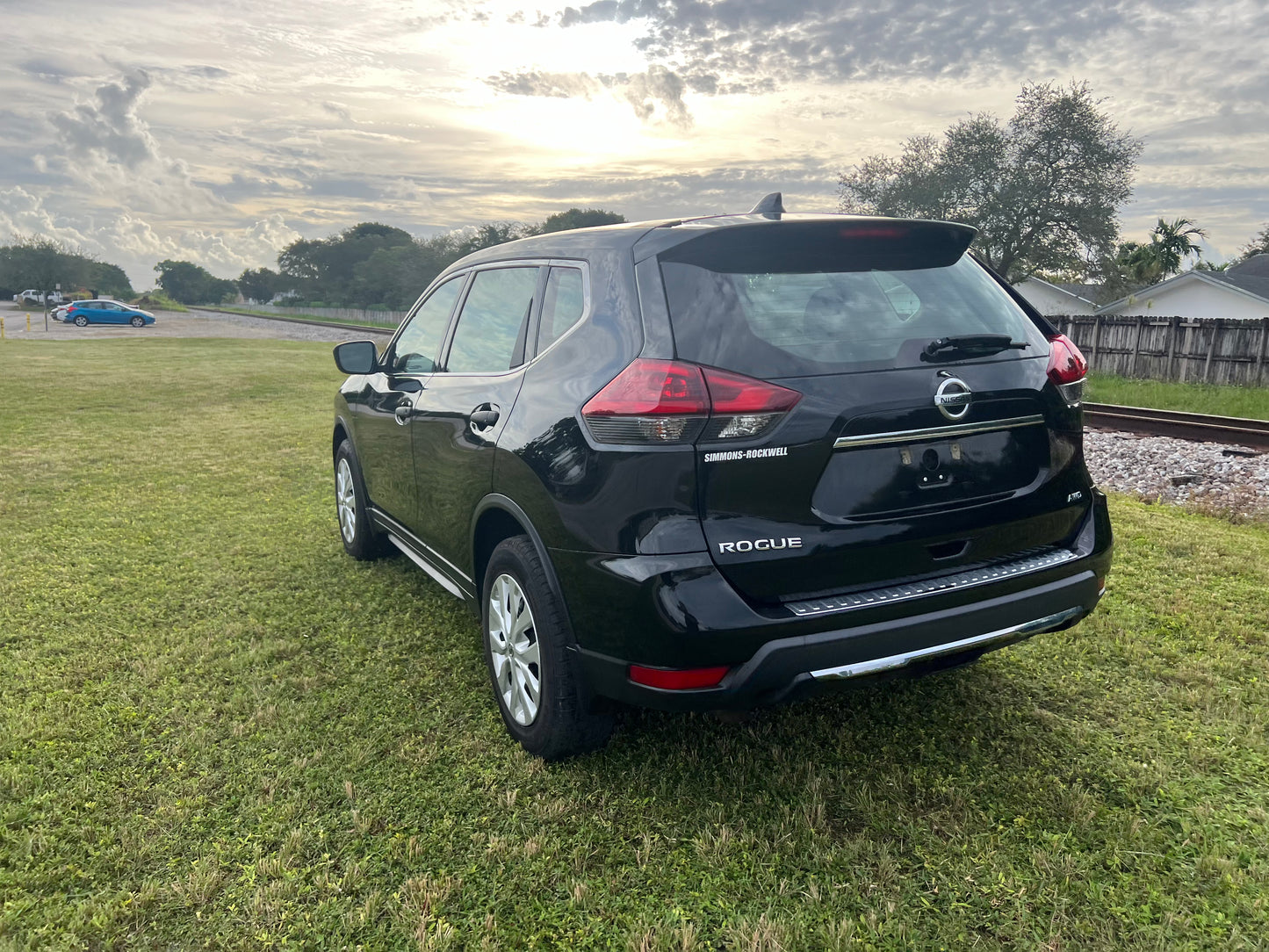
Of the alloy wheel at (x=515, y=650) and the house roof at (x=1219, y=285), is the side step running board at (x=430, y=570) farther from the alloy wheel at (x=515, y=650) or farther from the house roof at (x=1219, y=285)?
the house roof at (x=1219, y=285)

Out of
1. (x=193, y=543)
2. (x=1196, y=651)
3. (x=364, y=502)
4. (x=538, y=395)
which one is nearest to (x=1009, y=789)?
(x=1196, y=651)

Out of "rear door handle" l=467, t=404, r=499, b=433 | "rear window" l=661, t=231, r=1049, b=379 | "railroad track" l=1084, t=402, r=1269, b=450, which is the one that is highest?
"rear window" l=661, t=231, r=1049, b=379

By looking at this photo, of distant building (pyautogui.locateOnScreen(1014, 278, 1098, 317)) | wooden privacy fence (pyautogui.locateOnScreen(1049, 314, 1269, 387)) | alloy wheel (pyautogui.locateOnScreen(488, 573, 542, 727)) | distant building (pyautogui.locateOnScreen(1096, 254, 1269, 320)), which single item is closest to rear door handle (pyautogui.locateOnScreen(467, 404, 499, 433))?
alloy wheel (pyautogui.locateOnScreen(488, 573, 542, 727))

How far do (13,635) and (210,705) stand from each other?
4.87 feet

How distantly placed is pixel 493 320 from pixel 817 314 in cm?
152

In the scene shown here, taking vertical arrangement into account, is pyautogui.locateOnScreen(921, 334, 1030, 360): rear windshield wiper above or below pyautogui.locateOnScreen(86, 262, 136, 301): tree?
above

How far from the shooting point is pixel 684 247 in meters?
2.73

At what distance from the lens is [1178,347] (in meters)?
20.4

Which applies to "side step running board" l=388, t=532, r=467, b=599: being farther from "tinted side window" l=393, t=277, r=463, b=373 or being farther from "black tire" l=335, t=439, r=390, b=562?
"tinted side window" l=393, t=277, r=463, b=373

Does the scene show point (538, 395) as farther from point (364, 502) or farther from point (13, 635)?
point (13, 635)

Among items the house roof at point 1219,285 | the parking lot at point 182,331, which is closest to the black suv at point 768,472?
the parking lot at point 182,331

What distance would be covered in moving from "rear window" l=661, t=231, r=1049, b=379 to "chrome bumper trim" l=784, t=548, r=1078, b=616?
65 centimetres

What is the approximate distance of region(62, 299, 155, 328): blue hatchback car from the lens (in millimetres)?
47656

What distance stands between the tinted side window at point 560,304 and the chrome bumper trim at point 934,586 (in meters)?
1.23
